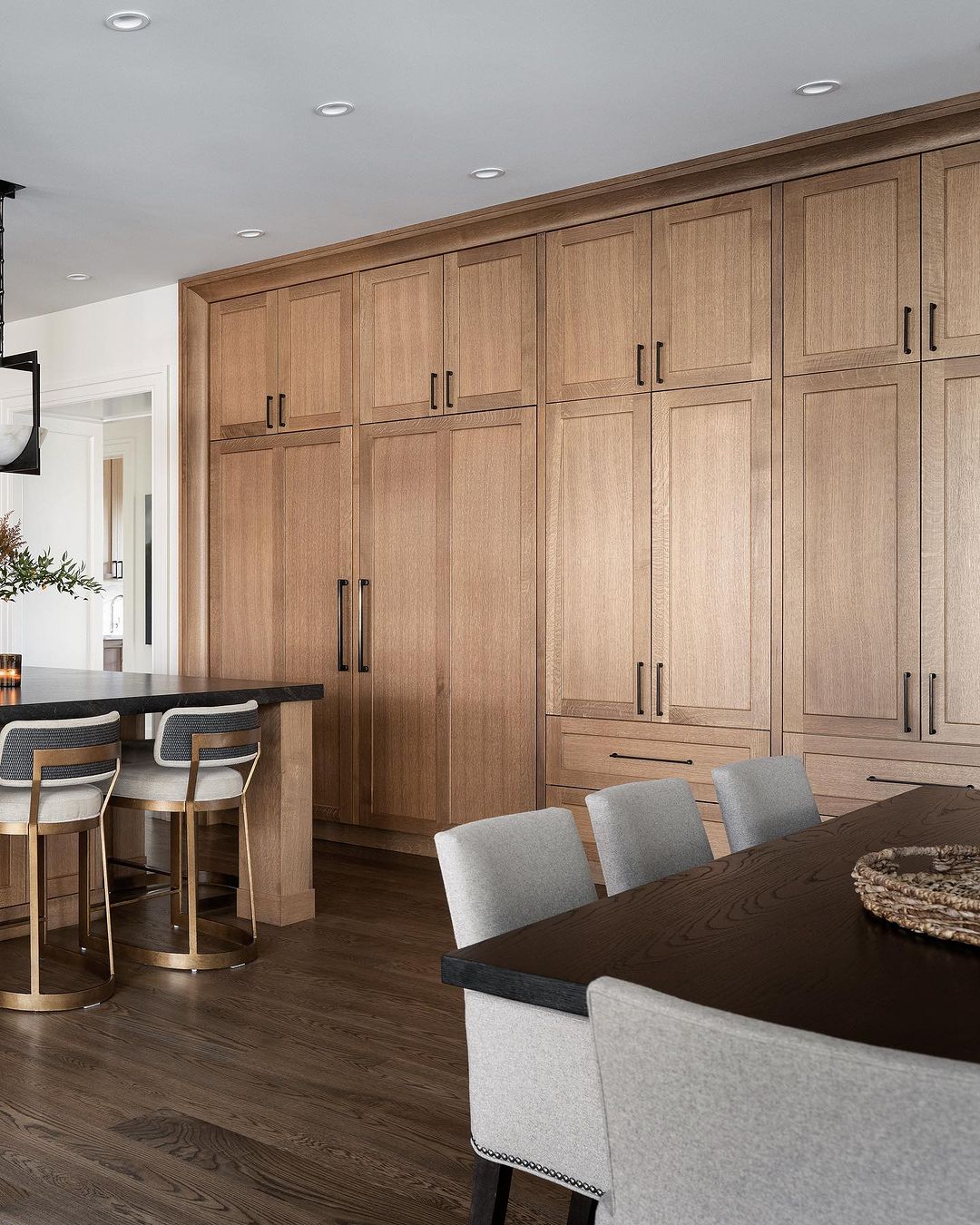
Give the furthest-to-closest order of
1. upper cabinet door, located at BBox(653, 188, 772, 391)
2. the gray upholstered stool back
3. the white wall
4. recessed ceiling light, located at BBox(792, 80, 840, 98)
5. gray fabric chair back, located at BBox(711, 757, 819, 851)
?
the white wall → upper cabinet door, located at BBox(653, 188, 772, 391) → recessed ceiling light, located at BBox(792, 80, 840, 98) → the gray upholstered stool back → gray fabric chair back, located at BBox(711, 757, 819, 851)

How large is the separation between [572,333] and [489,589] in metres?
1.13

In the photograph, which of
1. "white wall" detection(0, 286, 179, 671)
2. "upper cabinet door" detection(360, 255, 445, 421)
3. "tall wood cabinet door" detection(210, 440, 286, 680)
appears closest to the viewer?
"upper cabinet door" detection(360, 255, 445, 421)

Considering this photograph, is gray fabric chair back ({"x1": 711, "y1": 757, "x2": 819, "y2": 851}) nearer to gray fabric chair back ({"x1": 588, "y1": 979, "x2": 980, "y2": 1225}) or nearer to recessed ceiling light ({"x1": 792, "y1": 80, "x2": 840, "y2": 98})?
gray fabric chair back ({"x1": 588, "y1": 979, "x2": 980, "y2": 1225})

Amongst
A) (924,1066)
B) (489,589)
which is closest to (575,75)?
(489,589)

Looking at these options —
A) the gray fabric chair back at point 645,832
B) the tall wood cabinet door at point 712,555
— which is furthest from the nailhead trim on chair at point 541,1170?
the tall wood cabinet door at point 712,555

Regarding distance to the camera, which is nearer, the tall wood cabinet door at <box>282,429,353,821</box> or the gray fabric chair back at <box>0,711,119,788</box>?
the gray fabric chair back at <box>0,711,119,788</box>

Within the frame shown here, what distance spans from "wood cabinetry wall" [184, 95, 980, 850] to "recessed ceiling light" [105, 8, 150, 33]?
198 cm

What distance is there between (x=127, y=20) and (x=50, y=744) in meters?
2.03

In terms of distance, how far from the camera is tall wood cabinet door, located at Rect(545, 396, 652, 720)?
4582mm

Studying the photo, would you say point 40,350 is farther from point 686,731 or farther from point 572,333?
point 686,731

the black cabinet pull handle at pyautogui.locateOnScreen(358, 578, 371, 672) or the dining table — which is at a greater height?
the black cabinet pull handle at pyautogui.locateOnScreen(358, 578, 371, 672)

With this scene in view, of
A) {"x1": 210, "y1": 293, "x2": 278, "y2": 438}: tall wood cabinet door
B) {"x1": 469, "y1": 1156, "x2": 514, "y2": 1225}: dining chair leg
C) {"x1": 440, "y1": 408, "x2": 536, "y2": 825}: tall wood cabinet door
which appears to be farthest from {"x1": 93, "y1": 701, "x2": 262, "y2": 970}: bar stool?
{"x1": 210, "y1": 293, "x2": 278, "y2": 438}: tall wood cabinet door

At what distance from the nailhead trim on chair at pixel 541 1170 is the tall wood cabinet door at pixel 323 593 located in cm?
398

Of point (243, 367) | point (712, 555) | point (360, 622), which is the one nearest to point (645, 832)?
point (712, 555)
